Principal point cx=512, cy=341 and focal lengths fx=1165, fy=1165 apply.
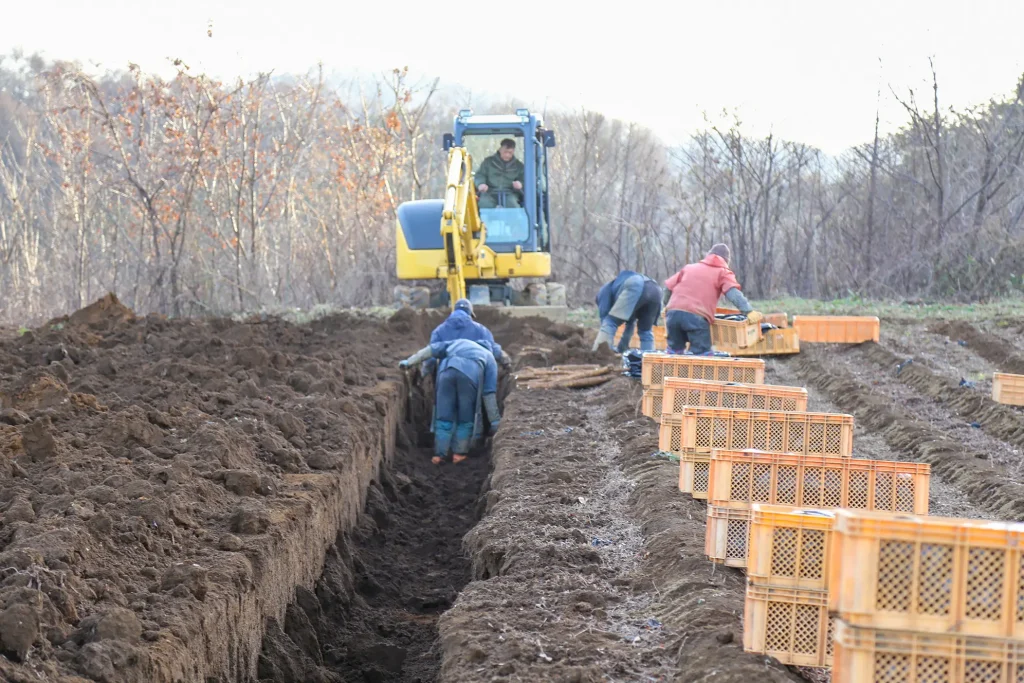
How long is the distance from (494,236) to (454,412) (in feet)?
19.0

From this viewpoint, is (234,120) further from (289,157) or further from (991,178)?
(991,178)

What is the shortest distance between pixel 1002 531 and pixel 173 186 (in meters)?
25.2

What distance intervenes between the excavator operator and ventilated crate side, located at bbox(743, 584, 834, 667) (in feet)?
43.9

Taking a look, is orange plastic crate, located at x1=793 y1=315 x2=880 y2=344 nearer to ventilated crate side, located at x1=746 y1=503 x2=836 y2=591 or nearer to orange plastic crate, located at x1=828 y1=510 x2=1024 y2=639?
ventilated crate side, located at x1=746 y1=503 x2=836 y2=591

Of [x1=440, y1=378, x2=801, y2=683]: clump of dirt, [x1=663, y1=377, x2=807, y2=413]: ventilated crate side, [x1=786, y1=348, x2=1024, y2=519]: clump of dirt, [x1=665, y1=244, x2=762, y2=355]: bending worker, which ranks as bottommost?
[x1=440, y1=378, x2=801, y2=683]: clump of dirt

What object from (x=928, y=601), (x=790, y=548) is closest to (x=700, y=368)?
(x=790, y=548)

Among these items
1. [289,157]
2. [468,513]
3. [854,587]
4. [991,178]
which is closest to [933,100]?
[991,178]

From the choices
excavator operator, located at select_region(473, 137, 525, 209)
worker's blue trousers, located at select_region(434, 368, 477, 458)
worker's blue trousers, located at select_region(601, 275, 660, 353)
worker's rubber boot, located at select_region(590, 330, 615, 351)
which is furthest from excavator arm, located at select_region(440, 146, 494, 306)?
worker's blue trousers, located at select_region(434, 368, 477, 458)

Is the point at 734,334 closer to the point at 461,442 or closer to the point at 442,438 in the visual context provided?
the point at 461,442

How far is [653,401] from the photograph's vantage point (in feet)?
34.6

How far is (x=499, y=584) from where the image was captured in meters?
6.34

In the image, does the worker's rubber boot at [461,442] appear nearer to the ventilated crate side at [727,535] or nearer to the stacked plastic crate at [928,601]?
the ventilated crate side at [727,535]

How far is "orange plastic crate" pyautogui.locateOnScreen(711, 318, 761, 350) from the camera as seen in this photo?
1437cm

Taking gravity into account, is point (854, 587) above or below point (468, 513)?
above
